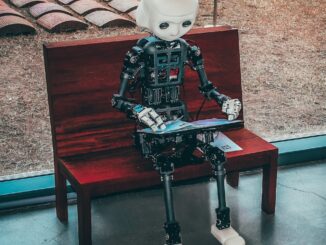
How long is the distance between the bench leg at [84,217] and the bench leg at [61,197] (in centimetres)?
27

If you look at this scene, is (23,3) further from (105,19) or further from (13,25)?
(105,19)

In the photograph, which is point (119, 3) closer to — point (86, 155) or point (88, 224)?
point (86, 155)

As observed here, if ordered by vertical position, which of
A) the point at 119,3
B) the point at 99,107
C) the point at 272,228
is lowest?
the point at 272,228

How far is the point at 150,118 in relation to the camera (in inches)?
91.8

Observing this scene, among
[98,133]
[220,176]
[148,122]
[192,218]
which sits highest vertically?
[148,122]

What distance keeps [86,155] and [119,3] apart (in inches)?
30.0

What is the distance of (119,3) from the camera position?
307 cm

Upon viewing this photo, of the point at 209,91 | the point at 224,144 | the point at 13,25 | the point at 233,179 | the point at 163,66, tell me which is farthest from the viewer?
the point at 233,179

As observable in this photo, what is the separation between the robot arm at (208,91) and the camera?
2473 millimetres

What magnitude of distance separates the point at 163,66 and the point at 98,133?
405 millimetres

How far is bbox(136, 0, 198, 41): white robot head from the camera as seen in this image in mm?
2336

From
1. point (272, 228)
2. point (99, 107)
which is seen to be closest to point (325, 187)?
point (272, 228)

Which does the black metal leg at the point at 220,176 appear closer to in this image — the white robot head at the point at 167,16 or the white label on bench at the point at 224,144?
the white label on bench at the point at 224,144

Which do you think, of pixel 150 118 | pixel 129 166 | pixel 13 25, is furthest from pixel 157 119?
pixel 13 25
